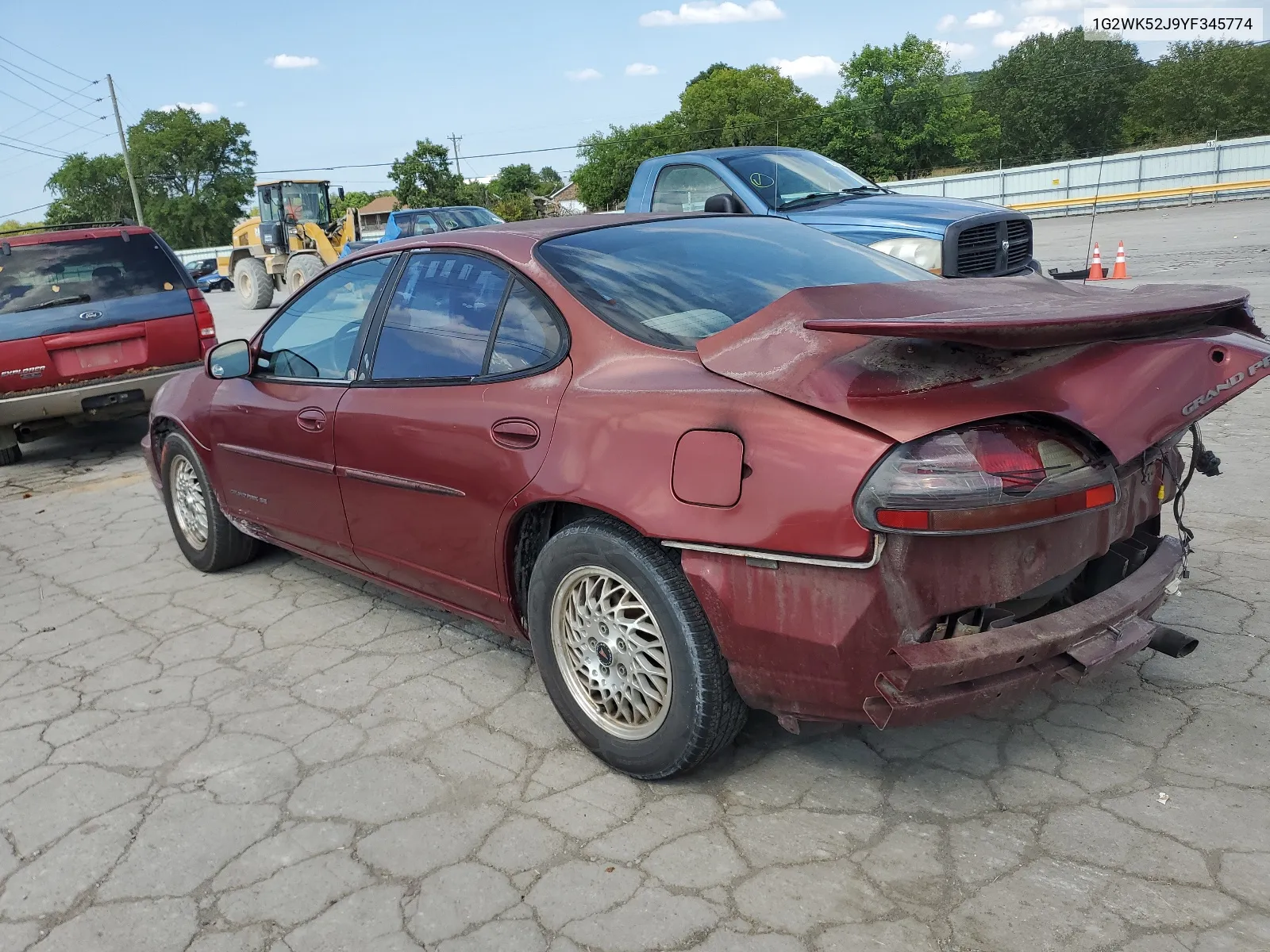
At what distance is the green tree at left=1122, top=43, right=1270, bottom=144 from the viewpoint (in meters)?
66.8

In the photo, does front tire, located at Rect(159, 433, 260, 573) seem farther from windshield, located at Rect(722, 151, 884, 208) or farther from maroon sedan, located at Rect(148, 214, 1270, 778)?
windshield, located at Rect(722, 151, 884, 208)

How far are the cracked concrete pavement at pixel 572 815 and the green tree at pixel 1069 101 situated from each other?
77933 mm

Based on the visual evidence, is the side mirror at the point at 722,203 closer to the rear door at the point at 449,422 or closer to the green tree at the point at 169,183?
the rear door at the point at 449,422

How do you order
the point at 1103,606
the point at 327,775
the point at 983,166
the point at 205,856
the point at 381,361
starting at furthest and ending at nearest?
the point at 983,166 < the point at 381,361 < the point at 327,775 < the point at 205,856 < the point at 1103,606

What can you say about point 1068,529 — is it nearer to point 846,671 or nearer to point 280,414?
point 846,671

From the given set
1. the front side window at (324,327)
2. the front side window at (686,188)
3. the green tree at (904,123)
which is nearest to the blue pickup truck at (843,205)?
the front side window at (686,188)

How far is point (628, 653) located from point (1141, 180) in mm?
33370

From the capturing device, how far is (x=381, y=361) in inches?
137

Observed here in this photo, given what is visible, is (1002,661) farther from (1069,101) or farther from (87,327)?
(1069,101)

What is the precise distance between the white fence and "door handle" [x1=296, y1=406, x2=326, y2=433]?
89.8 ft

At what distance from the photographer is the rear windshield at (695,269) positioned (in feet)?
9.41

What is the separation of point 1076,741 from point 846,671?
101 centimetres

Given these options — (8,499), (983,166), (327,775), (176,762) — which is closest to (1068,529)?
(327,775)

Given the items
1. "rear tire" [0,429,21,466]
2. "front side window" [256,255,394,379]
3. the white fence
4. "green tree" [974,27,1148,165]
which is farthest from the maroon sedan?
"green tree" [974,27,1148,165]
